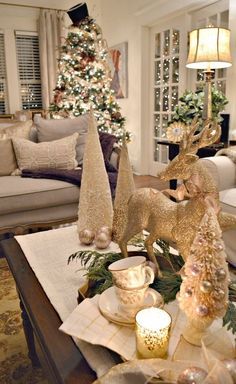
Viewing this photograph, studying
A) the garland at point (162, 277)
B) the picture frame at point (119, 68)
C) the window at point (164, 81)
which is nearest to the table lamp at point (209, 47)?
the window at point (164, 81)

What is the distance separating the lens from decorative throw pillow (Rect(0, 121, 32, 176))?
274 cm

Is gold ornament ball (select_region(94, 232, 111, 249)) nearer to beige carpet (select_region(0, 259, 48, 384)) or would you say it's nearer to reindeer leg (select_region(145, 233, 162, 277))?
reindeer leg (select_region(145, 233, 162, 277))


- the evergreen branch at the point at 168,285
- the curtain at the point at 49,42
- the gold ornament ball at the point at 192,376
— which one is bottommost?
the evergreen branch at the point at 168,285

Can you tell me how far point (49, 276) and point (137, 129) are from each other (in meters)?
4.20

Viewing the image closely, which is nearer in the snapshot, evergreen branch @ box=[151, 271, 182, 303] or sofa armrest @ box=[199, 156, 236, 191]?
evergreen branch @ box=[151, 271, 182, 303]

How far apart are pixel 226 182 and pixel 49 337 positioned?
1.71 meters

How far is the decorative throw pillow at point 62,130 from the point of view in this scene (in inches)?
116

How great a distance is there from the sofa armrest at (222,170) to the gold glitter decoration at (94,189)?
0.97 metres

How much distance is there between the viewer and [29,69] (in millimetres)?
6547

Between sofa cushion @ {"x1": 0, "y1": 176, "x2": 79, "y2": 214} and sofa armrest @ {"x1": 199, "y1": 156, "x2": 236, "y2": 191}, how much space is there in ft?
3.36

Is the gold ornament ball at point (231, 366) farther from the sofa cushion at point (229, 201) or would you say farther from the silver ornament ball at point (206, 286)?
the sofa cushion at point (229, 201)

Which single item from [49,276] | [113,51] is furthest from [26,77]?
[49,276]

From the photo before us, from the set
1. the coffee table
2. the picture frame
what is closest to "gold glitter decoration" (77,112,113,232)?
the coffee table

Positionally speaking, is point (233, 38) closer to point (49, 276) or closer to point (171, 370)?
point (49, 276)
